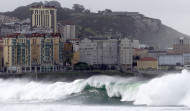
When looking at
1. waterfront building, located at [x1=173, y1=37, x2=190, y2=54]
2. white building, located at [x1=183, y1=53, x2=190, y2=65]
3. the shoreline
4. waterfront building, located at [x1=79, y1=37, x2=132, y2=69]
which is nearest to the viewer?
the shoreline

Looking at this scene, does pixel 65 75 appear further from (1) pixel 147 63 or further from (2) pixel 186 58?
(2) pixel 186 58

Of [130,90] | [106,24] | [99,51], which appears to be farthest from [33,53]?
[106,24]

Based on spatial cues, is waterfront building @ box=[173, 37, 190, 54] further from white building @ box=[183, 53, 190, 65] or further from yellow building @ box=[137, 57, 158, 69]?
yellow building @ box=[137, 57, 158, 69]

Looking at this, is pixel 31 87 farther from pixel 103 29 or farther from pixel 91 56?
pixel 103 29

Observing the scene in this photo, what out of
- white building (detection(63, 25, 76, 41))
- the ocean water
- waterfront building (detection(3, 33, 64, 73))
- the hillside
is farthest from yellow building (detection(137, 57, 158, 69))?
the ocean water

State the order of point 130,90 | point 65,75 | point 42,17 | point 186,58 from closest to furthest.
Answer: point 130,90 → point 65,75 → point 186,58 → point 42,17

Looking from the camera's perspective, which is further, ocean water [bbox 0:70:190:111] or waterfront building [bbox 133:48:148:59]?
waterfront building [bbox 133:48:148:59]

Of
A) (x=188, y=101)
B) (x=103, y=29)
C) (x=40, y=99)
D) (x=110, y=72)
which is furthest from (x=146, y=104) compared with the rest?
(x=103, y=29)
